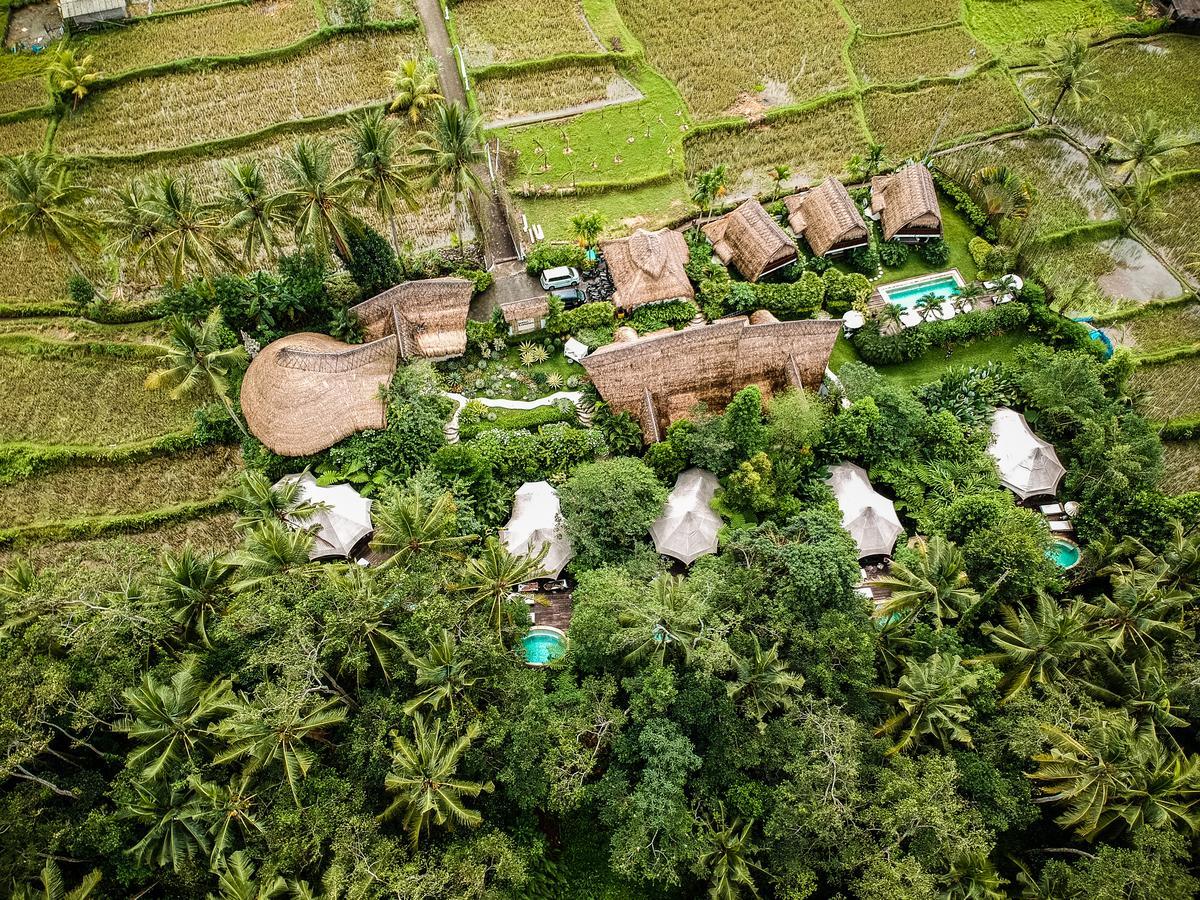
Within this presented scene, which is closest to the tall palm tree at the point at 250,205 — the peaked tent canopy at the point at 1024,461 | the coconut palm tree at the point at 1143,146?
the peaked tent canopy at the point at 1024,461

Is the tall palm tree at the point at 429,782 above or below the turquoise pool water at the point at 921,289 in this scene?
below

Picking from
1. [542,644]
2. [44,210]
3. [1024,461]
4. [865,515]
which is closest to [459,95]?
[44,210]

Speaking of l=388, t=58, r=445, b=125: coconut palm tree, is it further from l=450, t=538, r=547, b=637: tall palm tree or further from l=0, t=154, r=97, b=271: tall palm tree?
l=450, t=538, r=547, b=637: tall palm tree

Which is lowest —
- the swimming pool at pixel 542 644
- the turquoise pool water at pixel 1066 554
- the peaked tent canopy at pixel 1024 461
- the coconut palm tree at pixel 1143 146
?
the turquoise pool water at pixel 1066 554

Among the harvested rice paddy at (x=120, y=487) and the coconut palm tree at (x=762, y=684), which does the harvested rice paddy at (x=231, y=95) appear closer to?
the harvested rice paddy at (x=120, y=487)

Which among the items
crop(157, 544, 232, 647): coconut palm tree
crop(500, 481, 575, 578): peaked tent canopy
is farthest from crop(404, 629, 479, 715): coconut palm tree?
crop(157, 544, 232, 647): coconut palm tree

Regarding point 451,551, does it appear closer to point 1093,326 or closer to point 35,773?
point 35,773

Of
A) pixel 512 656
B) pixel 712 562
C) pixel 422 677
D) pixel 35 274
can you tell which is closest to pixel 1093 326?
pixel 712 562
